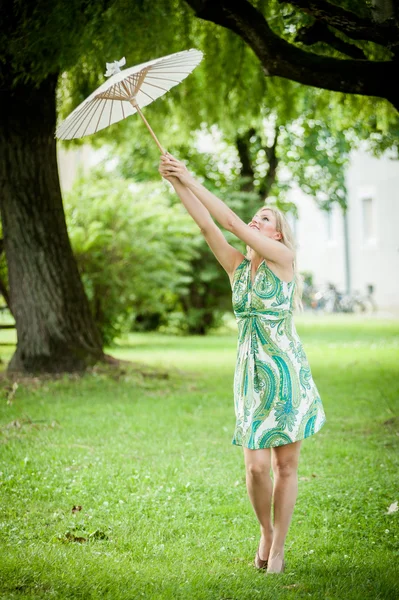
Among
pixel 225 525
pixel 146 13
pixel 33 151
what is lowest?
pixel 225 525

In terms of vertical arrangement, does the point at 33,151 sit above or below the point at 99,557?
above

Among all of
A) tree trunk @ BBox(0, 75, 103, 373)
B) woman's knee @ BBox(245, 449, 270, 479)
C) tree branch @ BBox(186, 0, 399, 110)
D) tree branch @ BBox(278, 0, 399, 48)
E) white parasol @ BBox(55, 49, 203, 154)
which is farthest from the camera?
tree trunk @ BBox(0, 75, 103, 373)

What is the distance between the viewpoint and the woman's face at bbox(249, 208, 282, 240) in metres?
4.74

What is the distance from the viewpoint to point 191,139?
15102 mm

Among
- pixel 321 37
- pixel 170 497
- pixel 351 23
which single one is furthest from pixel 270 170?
pixel 170 497

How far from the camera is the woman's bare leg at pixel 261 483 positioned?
4.47 m

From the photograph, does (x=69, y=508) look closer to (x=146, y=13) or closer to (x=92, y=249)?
(x=146, y=13)

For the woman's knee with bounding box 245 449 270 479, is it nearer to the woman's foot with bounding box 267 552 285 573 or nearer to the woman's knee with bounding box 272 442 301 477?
the woman's knee with bounding box 272 442 301 477

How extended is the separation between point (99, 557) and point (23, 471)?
2068mm

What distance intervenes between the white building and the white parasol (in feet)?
86.2

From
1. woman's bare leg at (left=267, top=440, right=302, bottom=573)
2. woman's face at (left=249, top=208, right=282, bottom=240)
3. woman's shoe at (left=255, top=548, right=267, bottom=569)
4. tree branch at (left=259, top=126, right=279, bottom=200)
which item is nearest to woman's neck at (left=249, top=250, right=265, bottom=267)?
woman's face at (left=249, top=208, right=282, bottom=240)

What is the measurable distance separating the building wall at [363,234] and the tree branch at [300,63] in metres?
24.7

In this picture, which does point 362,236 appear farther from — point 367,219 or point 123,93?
point 123,93

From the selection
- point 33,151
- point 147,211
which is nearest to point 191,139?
point 147,211
